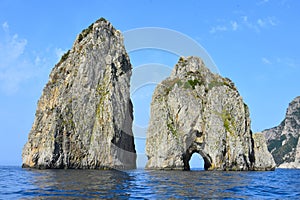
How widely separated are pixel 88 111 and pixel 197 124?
29.4 metres

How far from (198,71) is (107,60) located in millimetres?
28835

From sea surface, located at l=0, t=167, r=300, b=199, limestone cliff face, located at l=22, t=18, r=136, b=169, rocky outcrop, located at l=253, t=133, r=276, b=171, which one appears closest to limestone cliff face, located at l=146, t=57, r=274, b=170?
rocky outcrop, located at l=253, t=133, r=276, b=171

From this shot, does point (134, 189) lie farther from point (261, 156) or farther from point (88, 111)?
point (261, 156)

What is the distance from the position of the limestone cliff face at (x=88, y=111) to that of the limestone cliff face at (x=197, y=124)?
354 inches

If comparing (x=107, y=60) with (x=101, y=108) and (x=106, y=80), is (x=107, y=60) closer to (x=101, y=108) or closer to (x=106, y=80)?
(x=106, y=80)

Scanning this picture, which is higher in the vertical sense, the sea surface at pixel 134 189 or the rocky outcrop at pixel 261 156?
the rocky outcrop at pixel 261 156

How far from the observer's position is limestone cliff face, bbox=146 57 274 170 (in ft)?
266

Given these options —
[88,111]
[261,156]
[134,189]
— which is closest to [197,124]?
[261,156]

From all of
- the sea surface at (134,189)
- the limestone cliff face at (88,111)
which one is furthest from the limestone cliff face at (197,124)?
the sea surface at (134,189)

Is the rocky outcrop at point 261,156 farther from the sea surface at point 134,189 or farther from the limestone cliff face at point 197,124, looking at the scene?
the sea surface at point 134,189

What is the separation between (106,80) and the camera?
77.2m

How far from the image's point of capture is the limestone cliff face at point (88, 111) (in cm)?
6869

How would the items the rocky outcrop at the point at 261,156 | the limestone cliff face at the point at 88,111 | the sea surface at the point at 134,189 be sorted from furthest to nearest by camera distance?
the rocky outcrop at the point at 261,156 < the limestone cliff face at the point at 88,111 < the sea surface at the point at 134,189

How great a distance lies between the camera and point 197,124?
277 feet
